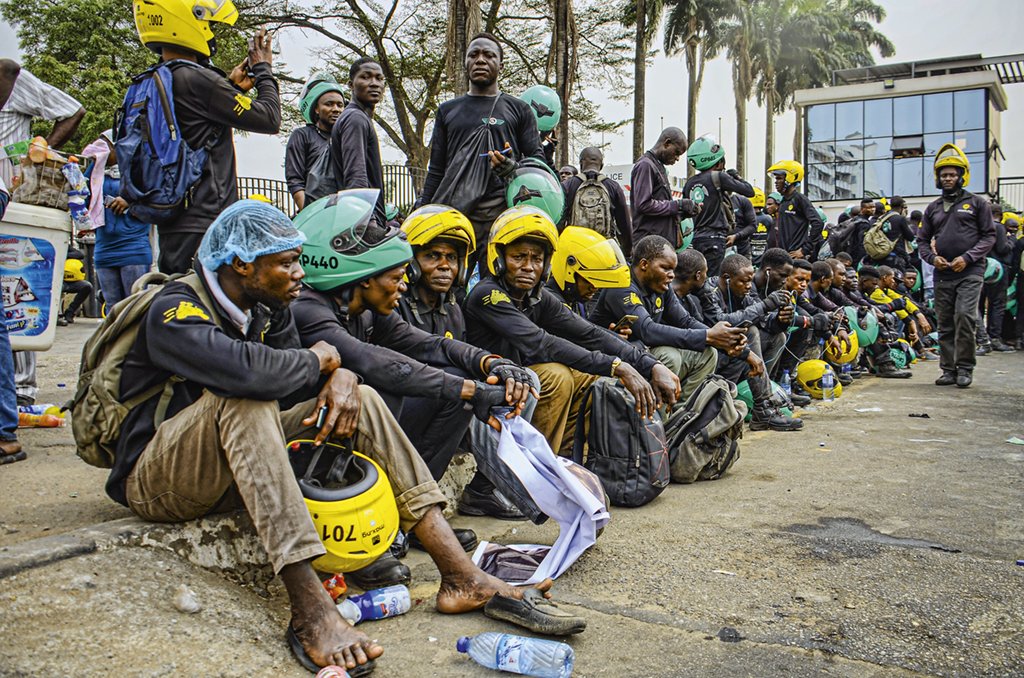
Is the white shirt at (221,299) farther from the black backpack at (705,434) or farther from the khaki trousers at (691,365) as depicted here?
the khaki trousers at (691,365)

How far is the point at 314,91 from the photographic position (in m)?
6.08

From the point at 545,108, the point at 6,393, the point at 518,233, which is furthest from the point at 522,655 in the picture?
the point at 545,108

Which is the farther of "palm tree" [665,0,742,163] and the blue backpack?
"palm tree" [665,0,742,163]

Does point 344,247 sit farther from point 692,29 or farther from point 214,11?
point 692,29

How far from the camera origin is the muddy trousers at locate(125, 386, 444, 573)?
2.54 meters

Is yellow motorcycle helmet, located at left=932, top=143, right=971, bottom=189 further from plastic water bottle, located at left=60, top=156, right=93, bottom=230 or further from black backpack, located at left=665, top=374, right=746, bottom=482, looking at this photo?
plastic water bottle, located at left=60, top=156, right=93, bottom=230

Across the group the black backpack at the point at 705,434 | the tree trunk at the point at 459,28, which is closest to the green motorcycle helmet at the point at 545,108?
the black backpack at the point at 705,434

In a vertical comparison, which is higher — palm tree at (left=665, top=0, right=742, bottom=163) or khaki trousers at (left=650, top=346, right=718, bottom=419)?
palm tree at (left=665, top=0, right=742, bottom=163)

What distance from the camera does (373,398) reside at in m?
3.00

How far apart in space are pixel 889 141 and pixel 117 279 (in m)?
33.9

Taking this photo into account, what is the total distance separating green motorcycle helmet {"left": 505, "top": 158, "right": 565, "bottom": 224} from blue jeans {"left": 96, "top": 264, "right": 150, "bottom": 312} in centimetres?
244

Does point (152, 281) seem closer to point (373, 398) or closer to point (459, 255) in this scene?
point (373, 398)

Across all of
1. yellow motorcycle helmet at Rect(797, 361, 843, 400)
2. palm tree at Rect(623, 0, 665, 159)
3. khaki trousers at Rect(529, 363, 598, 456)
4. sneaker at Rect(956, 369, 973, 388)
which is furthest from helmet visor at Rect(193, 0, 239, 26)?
palm tree at Rect(623, 0, 665, 159)

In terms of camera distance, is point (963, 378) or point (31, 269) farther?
point (963, 378)
